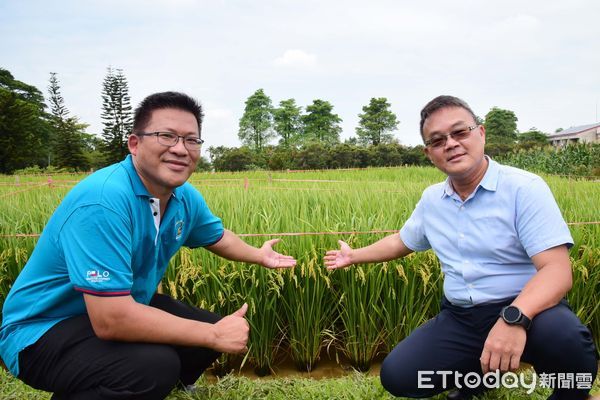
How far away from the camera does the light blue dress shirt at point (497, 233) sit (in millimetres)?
1626

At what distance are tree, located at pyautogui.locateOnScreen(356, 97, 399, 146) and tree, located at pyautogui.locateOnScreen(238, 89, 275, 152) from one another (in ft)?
31.8

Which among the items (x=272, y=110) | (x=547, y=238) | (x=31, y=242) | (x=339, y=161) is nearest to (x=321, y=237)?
(x=547, y=238)

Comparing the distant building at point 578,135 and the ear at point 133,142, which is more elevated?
the distant building at point 578,135

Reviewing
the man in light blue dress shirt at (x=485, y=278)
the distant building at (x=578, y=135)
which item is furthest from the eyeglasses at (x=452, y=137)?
the distant building at (x=578, y=135)

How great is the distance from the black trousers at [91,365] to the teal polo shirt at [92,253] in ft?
0.18

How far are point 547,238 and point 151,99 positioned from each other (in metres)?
1.58

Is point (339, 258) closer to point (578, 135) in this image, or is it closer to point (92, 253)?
point (92, 253)

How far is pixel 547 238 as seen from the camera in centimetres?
158

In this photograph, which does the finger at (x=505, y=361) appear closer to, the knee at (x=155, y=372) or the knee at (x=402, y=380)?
the knee at (x=402, y=380)

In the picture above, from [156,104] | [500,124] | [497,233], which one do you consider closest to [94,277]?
[156,104]

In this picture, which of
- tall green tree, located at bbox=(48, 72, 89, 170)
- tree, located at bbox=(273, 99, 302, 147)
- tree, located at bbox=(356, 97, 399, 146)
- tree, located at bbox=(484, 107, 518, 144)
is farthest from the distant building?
tall green tree, located at bbox=(48, 72, 89, 170)

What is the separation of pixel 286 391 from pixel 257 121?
145 ft

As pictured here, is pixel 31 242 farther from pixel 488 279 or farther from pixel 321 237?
pixel 488 279

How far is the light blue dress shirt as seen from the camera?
5.33 feet
